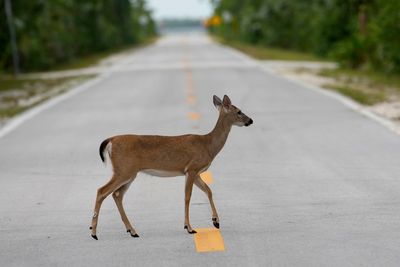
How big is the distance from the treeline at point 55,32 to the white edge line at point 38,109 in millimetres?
8546

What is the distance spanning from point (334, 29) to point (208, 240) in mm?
34429

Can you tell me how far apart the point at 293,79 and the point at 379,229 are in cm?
1963

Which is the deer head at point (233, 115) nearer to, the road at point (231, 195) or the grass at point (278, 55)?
the road at point (231, 195)

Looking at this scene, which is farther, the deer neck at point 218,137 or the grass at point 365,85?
the grass at point 365,85

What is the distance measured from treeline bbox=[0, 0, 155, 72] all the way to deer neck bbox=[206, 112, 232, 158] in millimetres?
27647

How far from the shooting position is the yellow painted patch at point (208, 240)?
20.0 feet

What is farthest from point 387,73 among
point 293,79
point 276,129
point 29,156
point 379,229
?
point 379,229

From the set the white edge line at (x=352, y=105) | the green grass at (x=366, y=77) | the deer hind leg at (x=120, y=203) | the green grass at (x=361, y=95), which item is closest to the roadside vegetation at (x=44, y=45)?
the white edge line at (x=352, y=105)

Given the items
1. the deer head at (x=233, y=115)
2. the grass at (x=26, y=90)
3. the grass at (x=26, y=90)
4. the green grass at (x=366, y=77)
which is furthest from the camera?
the green grass at (x=366, y=77)

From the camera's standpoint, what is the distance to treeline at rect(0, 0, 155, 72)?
3406 centimetres

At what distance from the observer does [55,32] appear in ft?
136

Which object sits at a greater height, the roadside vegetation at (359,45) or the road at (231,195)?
the road at (231,195)

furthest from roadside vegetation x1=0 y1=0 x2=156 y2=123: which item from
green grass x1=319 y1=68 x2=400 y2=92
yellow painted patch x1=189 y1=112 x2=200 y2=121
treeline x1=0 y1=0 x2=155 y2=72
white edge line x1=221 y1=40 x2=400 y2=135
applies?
green grass x1=319 y1=68 x2=400 y2=92

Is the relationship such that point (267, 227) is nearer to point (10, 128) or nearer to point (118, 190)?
point (118, 190)
